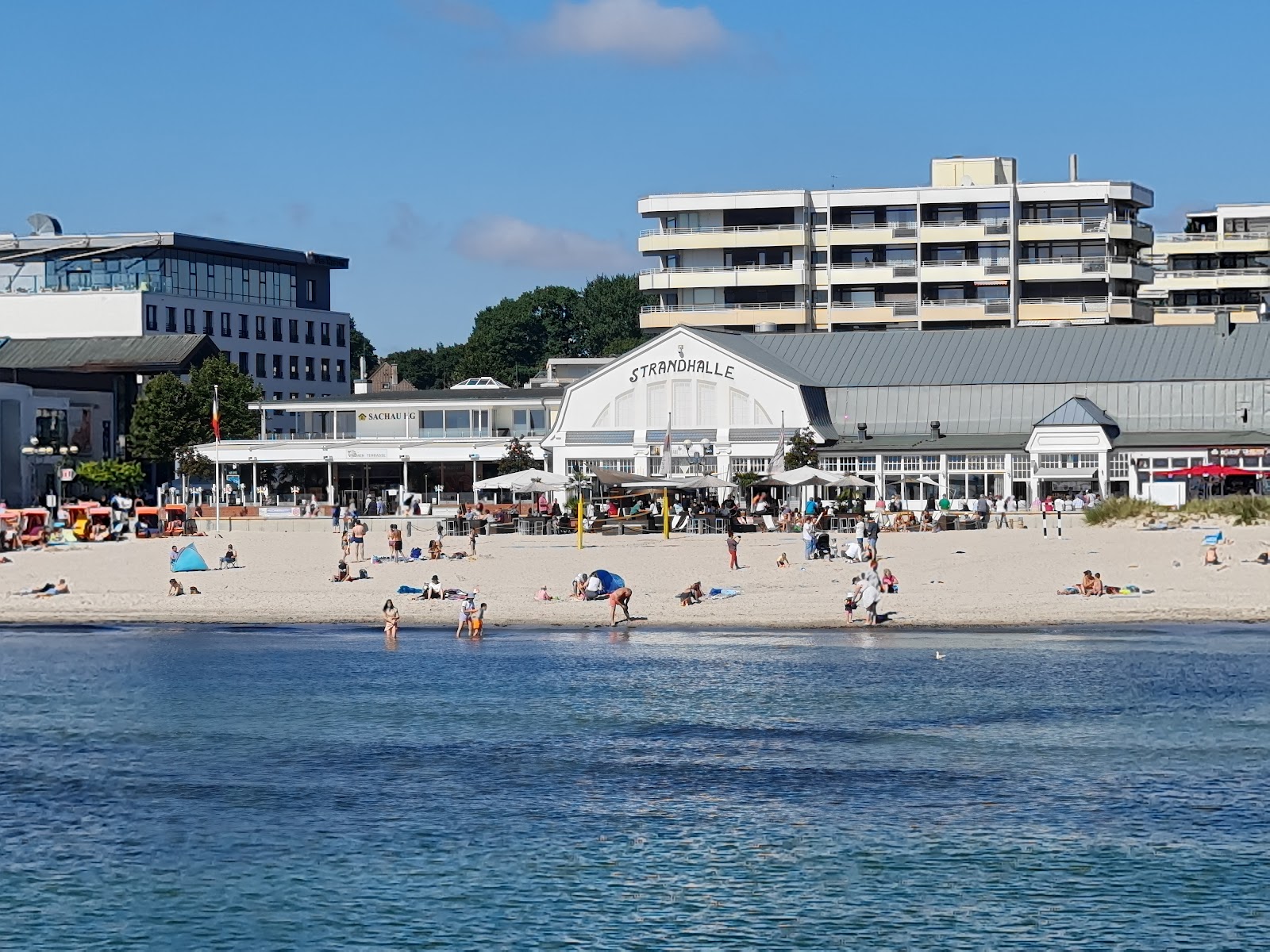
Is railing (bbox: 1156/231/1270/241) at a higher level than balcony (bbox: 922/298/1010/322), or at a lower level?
higher

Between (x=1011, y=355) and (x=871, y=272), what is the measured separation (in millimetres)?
25505

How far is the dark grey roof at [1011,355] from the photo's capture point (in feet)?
Result: 320

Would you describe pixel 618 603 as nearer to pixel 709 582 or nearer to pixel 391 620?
pixel 391 620

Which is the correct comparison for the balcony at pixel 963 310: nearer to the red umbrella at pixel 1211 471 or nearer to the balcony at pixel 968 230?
the balcony at pixel 968 230

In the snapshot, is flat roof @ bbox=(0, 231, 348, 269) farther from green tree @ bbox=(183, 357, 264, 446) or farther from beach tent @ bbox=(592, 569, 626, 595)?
beach tent @ bbox=(592, 569, 626, 595)

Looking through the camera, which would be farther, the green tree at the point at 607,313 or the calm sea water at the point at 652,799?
the green tree at the point at 607,313

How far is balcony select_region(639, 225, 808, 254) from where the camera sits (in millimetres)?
126438

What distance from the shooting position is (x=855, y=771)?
33.6m

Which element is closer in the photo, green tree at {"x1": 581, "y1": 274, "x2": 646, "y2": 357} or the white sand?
the white sand

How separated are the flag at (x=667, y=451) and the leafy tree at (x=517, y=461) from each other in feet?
24.7

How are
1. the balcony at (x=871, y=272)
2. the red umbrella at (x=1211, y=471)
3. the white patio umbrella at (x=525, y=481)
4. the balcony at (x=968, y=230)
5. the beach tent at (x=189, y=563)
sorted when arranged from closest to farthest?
1. the beach tent at (x=189, y=563)
2. the red umbrella at (x=1211, y=471)
3. the white patio umbrella at (x=525, y=481)
4. the balcony at (x=968, y=230)
5. the balcony at (x=871, y=272)

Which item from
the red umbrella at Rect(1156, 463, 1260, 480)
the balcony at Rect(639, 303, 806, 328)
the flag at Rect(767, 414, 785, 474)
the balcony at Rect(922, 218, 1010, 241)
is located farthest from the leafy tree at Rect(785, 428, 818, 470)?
the balcony at Rect(922, 218, 1010, 241)

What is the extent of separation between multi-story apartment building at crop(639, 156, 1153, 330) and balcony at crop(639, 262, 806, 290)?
0.09 m

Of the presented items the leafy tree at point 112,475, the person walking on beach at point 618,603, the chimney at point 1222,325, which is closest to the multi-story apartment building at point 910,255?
the chimney at point 1222,325
